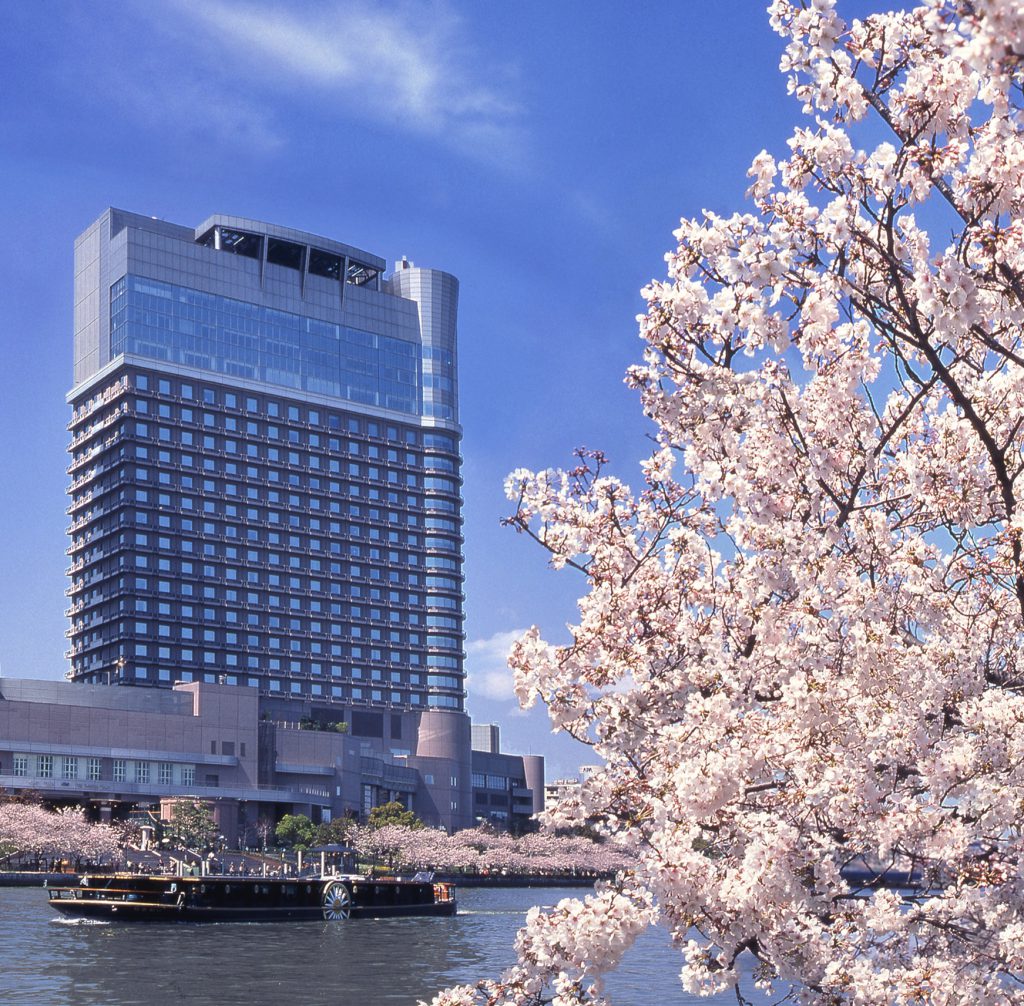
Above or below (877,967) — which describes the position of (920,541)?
above

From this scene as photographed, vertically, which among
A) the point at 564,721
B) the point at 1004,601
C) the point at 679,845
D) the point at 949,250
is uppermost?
the point at 949,250

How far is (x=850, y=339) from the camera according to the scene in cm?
1364

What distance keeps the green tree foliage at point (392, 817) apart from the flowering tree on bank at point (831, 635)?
16346cm

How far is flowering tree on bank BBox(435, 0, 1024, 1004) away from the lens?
10.8m

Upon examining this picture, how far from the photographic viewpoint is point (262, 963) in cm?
6325

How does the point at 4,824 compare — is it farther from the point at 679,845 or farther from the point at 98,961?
the point at 679,845

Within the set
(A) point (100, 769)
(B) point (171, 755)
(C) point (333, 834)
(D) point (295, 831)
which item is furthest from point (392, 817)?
(A) point (100, 769)

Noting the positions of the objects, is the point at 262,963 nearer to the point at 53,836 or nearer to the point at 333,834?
the point at 53,836

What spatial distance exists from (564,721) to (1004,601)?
4304 mm

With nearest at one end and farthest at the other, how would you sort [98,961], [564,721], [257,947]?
[564,721]
[98,961]
[257,947]

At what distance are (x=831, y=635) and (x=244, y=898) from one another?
8677 cm

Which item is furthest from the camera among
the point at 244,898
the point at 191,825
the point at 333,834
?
the point at 333,834

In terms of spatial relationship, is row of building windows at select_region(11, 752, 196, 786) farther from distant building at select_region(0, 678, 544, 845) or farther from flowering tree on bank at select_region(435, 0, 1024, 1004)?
flowering tree on bank at select_region(435, 0, 1024, 1004)

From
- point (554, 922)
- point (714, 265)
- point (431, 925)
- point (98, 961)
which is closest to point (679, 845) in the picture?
point (554, 922)
